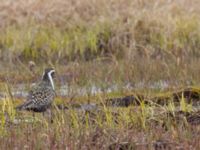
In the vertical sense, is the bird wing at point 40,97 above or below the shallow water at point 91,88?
above

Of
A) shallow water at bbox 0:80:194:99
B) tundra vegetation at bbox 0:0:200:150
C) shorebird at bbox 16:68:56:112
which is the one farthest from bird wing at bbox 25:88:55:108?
shallow water at bbox 0:80:194:99

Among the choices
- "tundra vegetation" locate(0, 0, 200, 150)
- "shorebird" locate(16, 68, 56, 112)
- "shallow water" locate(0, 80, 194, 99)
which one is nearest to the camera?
"tundra vegetation" locate(0, 0, 200, 150)

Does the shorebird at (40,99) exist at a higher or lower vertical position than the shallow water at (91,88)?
higher

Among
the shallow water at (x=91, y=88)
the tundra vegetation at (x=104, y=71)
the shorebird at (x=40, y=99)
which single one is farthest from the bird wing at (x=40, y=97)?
the shallow water at (x=91, y=88)

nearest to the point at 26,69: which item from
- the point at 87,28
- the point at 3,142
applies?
the point at 87,28

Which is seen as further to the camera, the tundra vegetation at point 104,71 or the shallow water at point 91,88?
the shallow water at point 91,88

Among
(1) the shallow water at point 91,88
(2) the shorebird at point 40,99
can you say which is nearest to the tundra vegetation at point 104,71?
(1) the shallow water at point 91,88

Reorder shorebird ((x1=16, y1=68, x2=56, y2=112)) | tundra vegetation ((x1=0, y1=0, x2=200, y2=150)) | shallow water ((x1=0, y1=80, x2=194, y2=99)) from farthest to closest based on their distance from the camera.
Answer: shallow water ((x1=0, y1=80, x2=194, y2=99)), shorebird ((x1=16, y1=68, x2=56, y2=112)), tundra vegetation ((x1=0, y1=0, x2=200, y2=150))

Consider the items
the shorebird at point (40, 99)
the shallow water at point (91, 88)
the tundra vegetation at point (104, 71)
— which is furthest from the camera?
the shallow water at point (91, 88)

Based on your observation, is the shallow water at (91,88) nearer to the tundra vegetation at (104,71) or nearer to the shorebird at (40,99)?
the tundra vegetation at (104,71)

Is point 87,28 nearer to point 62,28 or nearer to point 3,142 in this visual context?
point 62,28

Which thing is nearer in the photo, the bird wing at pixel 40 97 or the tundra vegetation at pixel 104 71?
the tundra vegetation at pixel 104 71

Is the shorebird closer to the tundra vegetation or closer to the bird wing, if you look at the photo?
the bird wing

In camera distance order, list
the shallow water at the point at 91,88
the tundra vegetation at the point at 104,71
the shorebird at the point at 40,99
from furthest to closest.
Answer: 1. the shallow water at the point at 91,88
2. the shorebird at the point at 40,99
3. the tundra vegetation at the point at 104,71
